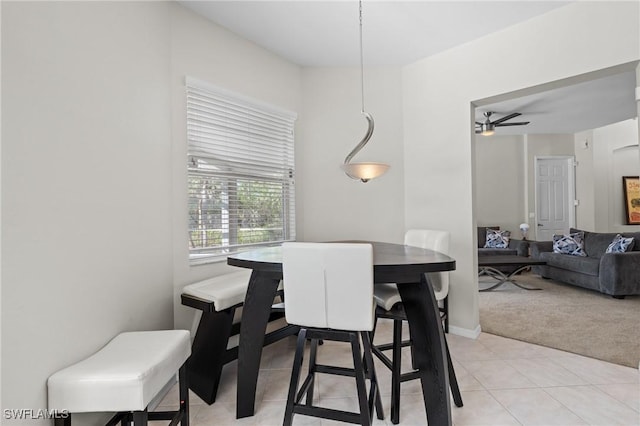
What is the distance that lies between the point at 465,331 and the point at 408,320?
172cm

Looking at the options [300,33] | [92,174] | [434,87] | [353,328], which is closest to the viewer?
[353,328]

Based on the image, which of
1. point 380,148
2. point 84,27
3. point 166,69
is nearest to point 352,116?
point 380,148

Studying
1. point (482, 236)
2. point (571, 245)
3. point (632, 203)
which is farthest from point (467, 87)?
point (632, 203)

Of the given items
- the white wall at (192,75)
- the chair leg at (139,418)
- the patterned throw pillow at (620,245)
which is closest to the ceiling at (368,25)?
the white wall at (192,75)

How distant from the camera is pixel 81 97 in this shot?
157cm

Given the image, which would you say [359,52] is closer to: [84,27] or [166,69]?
[166,69]

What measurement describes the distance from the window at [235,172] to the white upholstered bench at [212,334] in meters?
0.50

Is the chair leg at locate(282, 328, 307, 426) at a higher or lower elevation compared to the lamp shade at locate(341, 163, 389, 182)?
lower

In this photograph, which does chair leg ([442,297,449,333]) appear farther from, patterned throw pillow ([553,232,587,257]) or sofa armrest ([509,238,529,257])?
sofa armrest ([509,238,529,257])

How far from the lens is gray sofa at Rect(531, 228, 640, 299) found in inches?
166

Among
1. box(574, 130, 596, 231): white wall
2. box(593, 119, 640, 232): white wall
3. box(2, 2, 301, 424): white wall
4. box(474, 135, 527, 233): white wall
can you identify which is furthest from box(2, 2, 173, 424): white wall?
box(593, 119, 640, 232): white wall

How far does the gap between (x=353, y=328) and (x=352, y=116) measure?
8.54 ft

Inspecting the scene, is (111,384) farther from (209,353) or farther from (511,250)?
(511,250)

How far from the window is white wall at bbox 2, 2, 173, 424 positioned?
28cm
